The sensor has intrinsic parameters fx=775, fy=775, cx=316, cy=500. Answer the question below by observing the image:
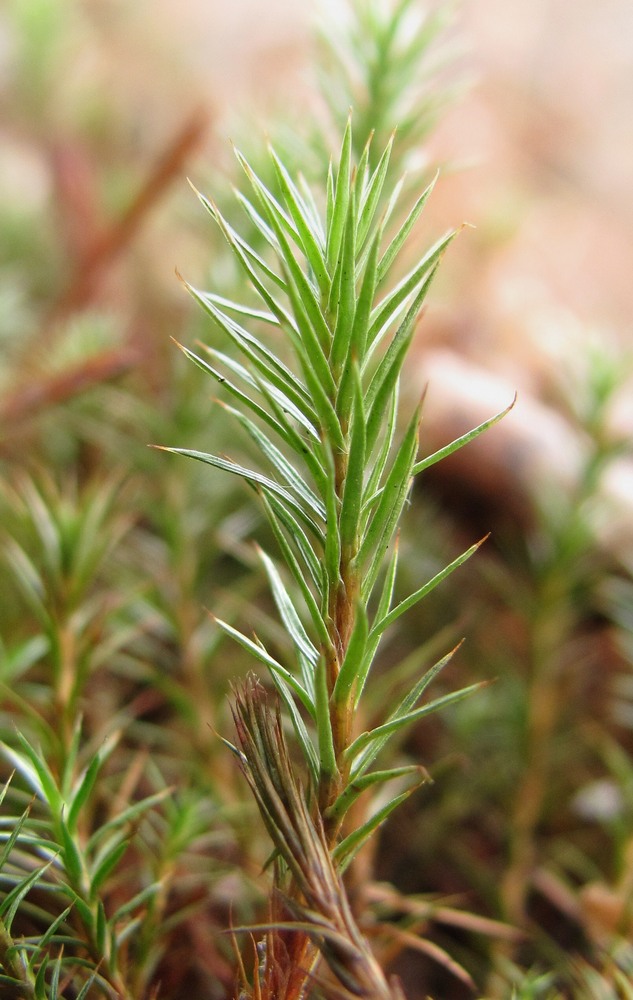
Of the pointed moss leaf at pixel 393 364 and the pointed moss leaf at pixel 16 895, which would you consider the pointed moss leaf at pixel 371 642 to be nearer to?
the pointed moss leaf at pixel 393 364

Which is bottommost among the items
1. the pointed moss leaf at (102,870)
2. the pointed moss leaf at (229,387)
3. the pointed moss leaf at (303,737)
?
the pointed moss leaf at (102,870)

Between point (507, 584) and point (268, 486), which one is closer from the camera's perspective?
point (268, 486)

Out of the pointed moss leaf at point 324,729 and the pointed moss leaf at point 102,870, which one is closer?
the pointed moss leaf at point 324,729

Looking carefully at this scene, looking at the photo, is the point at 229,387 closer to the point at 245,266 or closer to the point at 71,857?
the point at 245,266

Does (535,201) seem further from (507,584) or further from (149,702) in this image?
(149,702)

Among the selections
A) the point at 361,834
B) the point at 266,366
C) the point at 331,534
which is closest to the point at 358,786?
the point at 361,834

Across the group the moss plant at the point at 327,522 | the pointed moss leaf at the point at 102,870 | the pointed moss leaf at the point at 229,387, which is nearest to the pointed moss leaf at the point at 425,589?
the moss plant at the point at 327,522

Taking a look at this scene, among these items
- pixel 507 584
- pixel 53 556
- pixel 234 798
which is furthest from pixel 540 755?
pixel 53 556

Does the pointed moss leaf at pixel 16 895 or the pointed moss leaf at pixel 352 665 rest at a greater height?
the pointed moss leaf at pixel 352 665
